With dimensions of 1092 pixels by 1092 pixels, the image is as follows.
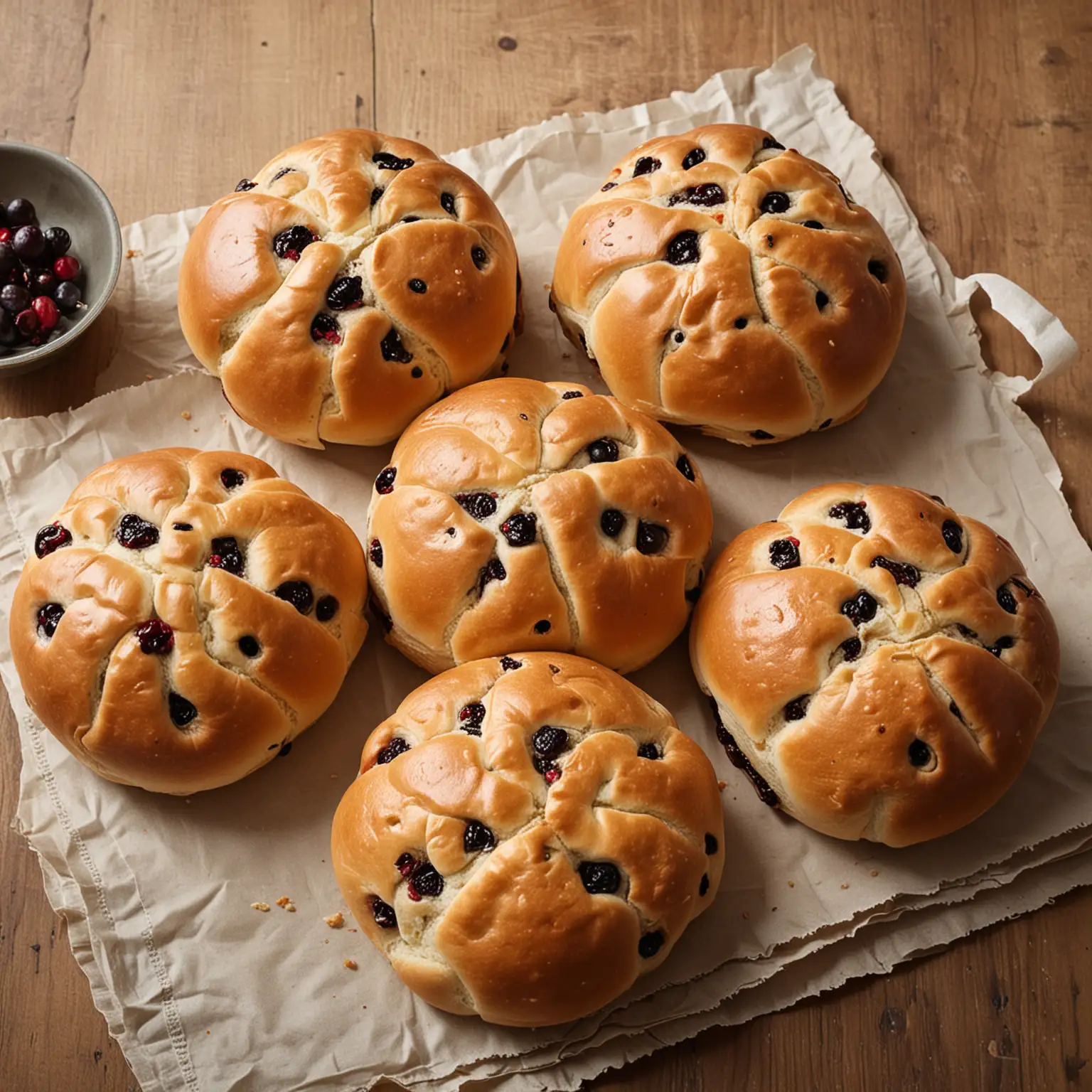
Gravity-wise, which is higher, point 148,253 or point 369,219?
point 369,219

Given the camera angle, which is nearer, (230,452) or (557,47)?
(230,452)

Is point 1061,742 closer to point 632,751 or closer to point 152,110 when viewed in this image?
point 632,751

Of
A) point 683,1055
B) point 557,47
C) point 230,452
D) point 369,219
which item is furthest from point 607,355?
point 683,1055

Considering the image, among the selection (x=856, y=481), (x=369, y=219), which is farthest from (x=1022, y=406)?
(x=369, y=219)

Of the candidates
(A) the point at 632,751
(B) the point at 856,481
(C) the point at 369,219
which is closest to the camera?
(A) the point at 632,751

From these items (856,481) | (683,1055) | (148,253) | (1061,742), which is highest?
(148,253)

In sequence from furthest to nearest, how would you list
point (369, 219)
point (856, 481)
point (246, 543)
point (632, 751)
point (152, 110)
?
point (152, 110) < point (856, 481) < point (369, 219) < point (246, 543) < point (632, 751)

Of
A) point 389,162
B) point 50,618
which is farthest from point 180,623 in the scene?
point 389,162

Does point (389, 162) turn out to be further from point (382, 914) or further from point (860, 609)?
point (382, 914)
